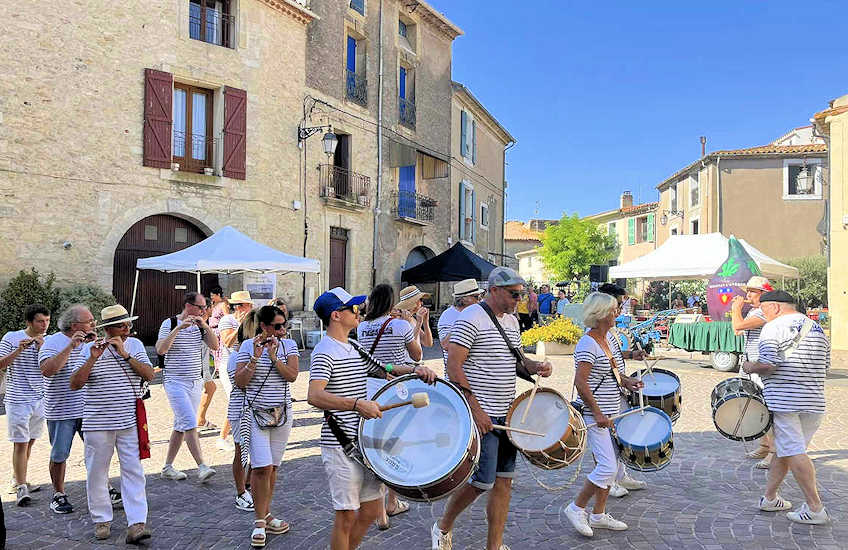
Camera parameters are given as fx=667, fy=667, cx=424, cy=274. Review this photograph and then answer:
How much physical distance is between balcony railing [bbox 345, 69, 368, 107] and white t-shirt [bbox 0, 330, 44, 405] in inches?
634

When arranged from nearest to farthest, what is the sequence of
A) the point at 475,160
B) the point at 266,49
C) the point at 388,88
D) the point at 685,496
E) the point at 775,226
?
the point at 685,496, the point at 266,49, the point at 388,88, the point at 475,160, the point at 775,226

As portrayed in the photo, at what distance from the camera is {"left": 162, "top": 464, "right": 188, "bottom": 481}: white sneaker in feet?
18.7

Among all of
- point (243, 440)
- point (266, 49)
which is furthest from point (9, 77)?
point (243, 440)

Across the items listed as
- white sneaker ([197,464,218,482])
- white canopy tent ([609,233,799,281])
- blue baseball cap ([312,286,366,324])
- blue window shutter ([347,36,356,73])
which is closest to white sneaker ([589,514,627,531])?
blue baseball cap ([312,286,366,324])

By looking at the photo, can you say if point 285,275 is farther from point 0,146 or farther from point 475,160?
point 475,160

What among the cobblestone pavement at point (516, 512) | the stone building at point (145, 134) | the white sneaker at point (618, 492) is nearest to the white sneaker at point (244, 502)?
the cobblestone pavement at point (516, 512)

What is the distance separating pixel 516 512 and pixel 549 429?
135 cm

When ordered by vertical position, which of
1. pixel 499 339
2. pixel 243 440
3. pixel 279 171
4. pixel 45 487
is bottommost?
pixel 45 487

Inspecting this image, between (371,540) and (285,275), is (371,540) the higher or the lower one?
the lower one

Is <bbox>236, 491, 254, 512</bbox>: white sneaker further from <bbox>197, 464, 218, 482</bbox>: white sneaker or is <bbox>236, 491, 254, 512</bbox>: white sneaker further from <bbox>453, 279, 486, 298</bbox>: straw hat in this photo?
<bbox>453, 279, 486, 298</bbox>: straw hat

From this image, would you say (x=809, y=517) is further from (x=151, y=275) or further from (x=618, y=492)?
(x=151, y=275)

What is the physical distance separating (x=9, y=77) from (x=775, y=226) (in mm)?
32476

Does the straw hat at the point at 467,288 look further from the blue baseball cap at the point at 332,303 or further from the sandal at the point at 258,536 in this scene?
the sandal at the point at 258,536

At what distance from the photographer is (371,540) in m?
4.44
